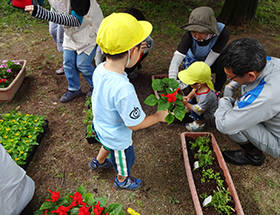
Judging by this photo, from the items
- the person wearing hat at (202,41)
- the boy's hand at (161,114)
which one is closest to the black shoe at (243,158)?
the person wearing hat at (202,41)

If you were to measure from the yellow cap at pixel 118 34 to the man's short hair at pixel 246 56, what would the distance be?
896mm

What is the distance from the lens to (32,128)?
2.68 metres

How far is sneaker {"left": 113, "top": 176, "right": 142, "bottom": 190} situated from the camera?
2.27m

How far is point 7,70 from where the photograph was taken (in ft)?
10.8

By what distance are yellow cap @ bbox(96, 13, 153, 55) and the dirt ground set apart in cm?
168

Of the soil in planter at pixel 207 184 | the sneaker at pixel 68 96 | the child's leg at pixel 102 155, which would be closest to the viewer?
the soil in planter at pixel 207 184

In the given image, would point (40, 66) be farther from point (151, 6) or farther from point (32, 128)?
point (151, 6)

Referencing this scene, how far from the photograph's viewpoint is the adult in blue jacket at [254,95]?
1.71 metres

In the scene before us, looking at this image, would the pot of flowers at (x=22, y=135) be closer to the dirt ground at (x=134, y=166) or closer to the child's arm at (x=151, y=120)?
the dirt ground at (x=134, y=166)

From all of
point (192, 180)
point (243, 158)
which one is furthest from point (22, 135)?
point (243, 158)

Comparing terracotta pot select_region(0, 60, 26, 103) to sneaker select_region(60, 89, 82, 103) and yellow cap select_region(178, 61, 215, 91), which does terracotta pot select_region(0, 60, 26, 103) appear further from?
yellow cap select_region(178, 61, 215, 91)

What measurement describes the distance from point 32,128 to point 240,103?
2.56 metres

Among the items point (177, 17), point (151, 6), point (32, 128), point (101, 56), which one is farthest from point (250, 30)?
point (32, 128)

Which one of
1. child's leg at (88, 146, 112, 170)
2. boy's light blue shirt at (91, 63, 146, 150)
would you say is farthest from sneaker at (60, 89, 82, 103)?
boy's light blue shirt at (91, 63, 146, 150)
